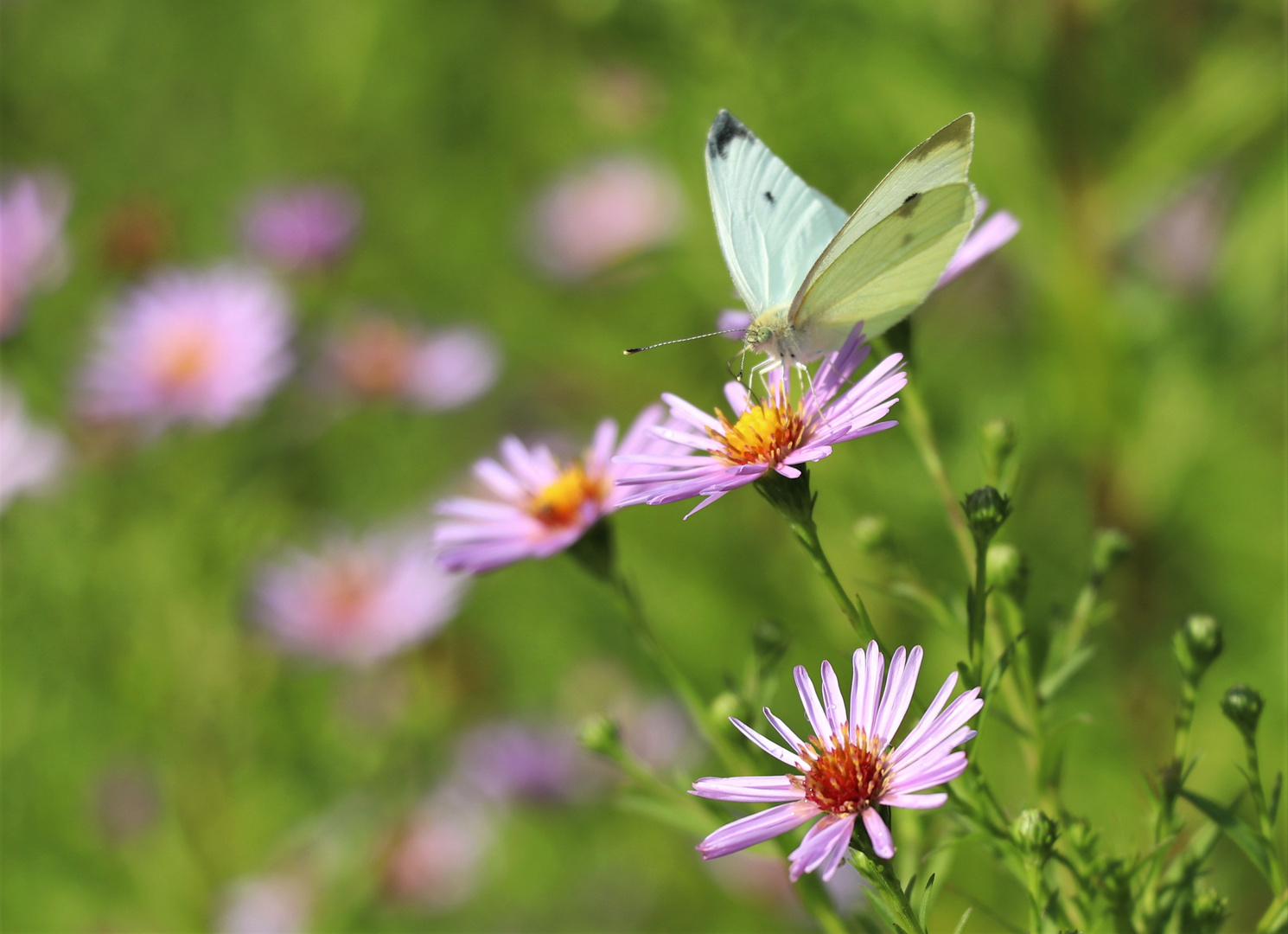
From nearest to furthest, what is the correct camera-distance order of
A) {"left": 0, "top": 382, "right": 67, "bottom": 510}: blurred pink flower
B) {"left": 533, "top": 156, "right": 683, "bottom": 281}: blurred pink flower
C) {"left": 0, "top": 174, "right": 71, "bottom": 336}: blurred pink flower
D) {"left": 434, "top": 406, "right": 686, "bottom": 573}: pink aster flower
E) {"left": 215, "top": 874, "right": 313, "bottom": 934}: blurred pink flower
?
1. {"left": 434, "top": 406, "right": 686, "bottom": 573}: pink aster flower
2. {"left": 215, "top": 874, "right": 313, "bottom": 934}: blurred pink flower
3. {"left": 0, "top": 382, "right": 67, "bottom": 510}: blurred pink flower
4. {"left": 0, "top": 174, "right": 71, "bottom": 336}: blurred pink flower
5. {"left": 533, "top": 156, "right": 683, "bottom": 281}: blurred pink flower

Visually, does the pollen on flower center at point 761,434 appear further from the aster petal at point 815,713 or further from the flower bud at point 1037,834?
the flower bud at point 1037,834

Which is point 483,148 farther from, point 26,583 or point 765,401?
point 765,401

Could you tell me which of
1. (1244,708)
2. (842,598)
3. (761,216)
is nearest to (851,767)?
(842,598)

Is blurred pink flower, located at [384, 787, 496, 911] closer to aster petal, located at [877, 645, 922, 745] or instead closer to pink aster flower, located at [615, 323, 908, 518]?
pink aster flower, located at [615, 323, 908, 518]

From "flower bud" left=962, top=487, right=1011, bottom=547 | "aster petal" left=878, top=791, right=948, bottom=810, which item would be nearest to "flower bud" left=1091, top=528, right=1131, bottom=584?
"flower bud" left=962, top=487, right=1011, bottom=547

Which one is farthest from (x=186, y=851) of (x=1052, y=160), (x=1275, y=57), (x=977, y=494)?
(x=1275, y=57)
